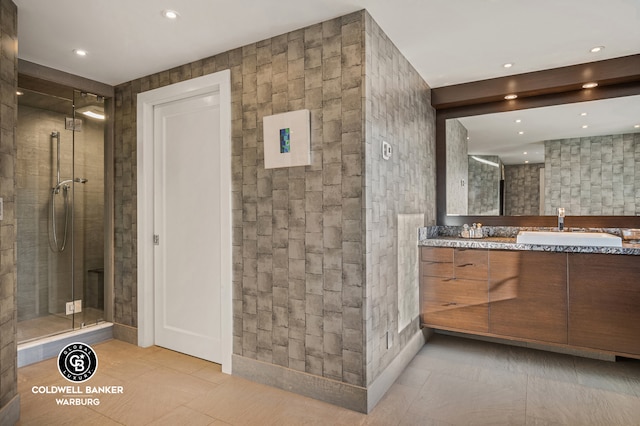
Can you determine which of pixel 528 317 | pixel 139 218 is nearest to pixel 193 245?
pixel 139 218

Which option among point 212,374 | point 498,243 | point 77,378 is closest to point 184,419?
point 212,374

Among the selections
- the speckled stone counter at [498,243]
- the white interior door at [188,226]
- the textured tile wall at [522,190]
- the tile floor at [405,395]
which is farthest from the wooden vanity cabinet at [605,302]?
the white interior door at [188,226]

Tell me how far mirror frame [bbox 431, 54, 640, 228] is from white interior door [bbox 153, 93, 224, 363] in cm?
218

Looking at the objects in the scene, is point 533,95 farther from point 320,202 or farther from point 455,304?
point 320,202

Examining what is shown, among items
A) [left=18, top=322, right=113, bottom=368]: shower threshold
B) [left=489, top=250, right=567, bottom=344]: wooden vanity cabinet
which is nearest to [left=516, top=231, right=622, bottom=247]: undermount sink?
[left=489, top=250, right=567, bottom=344]: wooden vanity cabinet

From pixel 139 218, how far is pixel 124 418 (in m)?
1.68

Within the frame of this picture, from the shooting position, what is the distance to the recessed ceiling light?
2.15m

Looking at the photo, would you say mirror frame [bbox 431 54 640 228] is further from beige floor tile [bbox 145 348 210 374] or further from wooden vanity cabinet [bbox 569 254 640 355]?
beige floor tile [bbox 145 348 210 374]

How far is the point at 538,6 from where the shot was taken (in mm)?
2133

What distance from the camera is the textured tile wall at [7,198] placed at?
1962 millimetres

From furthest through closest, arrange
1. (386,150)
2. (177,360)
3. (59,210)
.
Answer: (59,210)
(177,360)
(386,150)

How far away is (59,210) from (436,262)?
3.40 m

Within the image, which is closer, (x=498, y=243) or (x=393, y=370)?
(x=393, y=370)

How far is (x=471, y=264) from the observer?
297 centimetres
